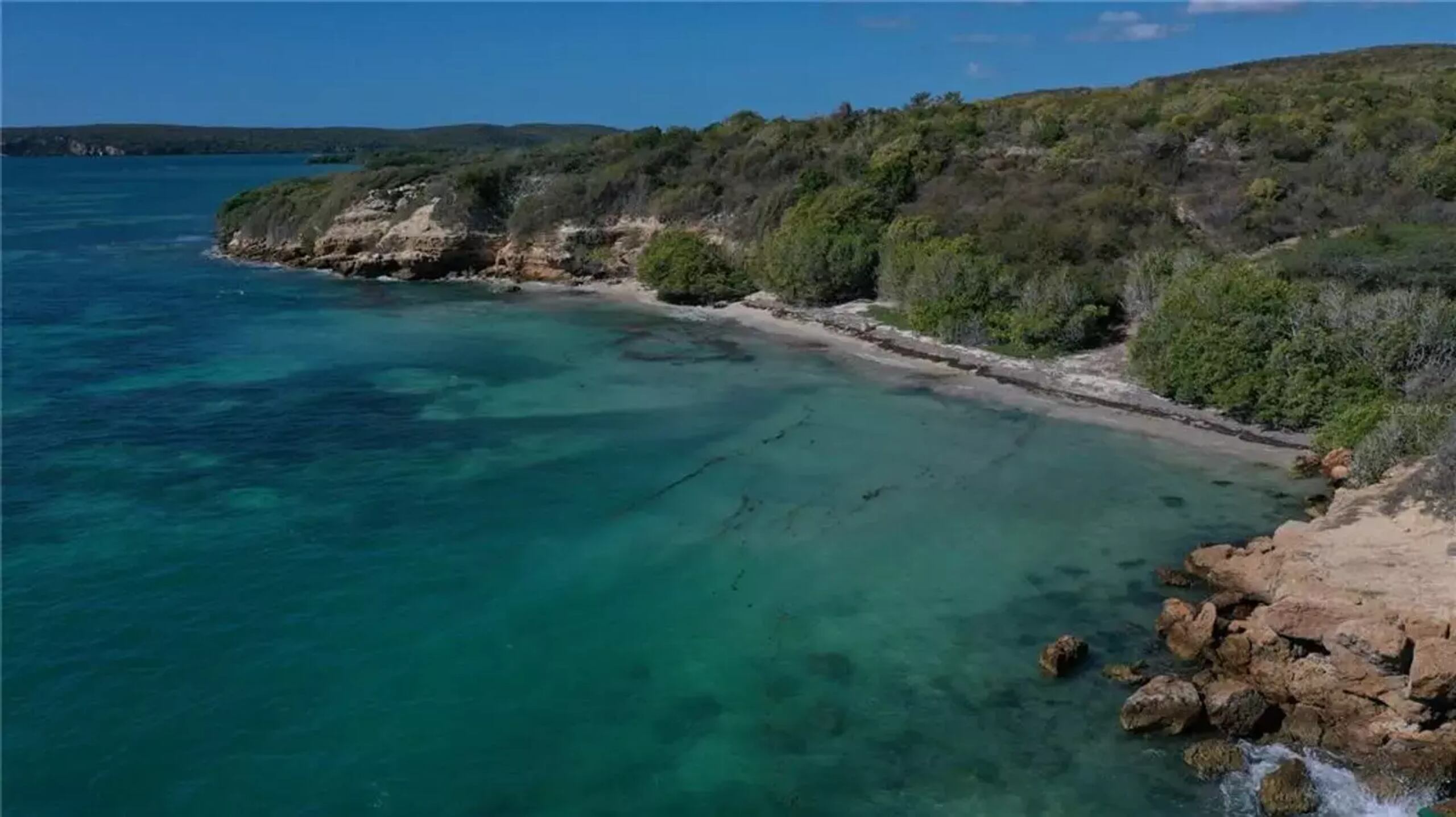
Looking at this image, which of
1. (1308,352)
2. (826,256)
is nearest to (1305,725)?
(1308,352)

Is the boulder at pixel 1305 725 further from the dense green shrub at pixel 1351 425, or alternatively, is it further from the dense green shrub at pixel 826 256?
the dense green shrub at pixel 826 256

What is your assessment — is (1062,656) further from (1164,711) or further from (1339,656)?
(1339,656)

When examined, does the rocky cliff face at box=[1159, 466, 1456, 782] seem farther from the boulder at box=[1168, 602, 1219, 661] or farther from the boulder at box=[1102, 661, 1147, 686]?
the boulder at box=[1102, 661, 1147, 686]

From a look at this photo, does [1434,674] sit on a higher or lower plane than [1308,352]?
lower

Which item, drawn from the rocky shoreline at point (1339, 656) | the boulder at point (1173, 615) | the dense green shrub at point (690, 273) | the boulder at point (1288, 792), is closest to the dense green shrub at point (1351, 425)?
the rocky shoreline at point (1339, 656)

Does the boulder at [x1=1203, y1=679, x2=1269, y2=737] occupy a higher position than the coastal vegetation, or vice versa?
the coastal vegetation

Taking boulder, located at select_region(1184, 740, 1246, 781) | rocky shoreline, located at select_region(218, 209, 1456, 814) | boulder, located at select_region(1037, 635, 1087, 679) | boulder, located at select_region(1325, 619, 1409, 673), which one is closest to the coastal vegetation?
rocky shoreline, located at select_region(218, 209, 1456, 814)
